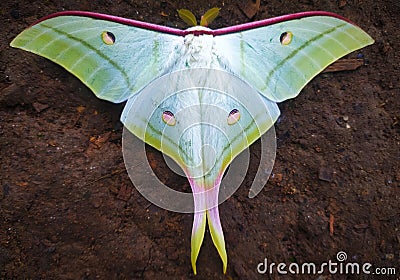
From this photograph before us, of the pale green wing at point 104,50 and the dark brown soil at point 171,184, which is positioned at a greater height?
the pale green wing at point 104,50

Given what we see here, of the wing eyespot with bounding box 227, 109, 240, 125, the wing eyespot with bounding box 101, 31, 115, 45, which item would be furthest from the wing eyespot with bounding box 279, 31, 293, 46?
the wing eyespot with bounding box 101, 31, 115, 45

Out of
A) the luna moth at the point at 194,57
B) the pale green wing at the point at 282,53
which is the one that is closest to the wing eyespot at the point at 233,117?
the luna moth at the point at 194,57

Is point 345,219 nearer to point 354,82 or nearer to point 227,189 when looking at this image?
point 227,189

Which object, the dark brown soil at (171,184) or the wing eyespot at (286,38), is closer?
the dark brown soil at (171,184)

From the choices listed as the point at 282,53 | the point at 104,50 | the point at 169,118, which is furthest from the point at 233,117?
the point at 104,50

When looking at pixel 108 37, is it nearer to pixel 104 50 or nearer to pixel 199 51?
pixel 104 50

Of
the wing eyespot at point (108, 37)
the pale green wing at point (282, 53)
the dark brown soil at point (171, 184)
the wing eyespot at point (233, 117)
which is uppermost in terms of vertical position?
the wing eyespot at point (108, 37)

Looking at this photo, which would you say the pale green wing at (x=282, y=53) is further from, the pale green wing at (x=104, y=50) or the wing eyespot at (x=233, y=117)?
the pale green wing at (x=104, y=50)

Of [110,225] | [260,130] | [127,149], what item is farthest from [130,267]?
[260,130]
